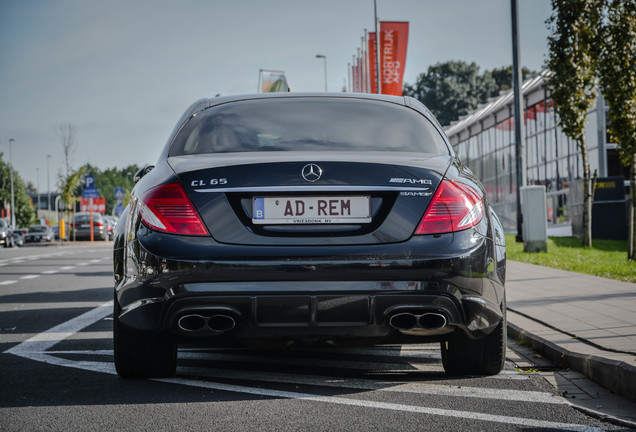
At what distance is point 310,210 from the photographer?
4.25m

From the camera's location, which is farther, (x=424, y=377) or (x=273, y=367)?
(x=273, y=367)

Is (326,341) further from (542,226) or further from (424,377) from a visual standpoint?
(542,226)

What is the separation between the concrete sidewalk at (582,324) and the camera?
4.99 m

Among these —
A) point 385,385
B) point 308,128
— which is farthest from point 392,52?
point 385,385

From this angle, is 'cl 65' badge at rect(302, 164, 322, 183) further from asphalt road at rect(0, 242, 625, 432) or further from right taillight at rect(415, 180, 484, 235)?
asphalt road at rect(0, 242, 625, 432)

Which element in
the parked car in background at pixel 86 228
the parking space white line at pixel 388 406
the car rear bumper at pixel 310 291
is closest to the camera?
the parking space white line at pixel 388 406

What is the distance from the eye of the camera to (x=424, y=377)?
5.19 metres

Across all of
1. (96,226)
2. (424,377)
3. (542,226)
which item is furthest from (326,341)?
(96,226)

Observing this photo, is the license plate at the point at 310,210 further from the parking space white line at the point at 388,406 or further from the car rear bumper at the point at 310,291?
the parking space white line at the point at 388,406

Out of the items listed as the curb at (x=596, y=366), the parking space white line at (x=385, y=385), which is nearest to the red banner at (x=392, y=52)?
the curb at (x=596, y=366)

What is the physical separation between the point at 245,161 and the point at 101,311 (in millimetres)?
5572

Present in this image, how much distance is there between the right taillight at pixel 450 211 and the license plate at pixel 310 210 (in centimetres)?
31

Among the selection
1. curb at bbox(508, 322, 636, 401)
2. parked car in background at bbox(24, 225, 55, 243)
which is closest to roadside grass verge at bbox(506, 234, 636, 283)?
curb at bbox(508, 322, 636, 401)

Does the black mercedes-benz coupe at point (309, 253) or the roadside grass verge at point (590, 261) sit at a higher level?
the black mercedes-benz coupe at point (309, 253)
